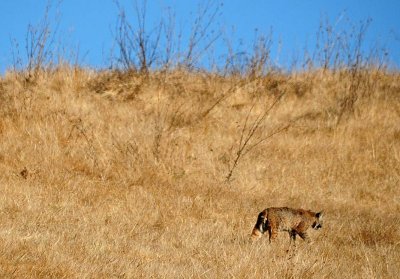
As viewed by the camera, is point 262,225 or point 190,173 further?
point 190,173

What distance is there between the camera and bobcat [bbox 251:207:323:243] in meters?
5.95

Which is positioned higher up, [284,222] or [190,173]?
[190,173]

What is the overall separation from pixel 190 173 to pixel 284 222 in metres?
2.80

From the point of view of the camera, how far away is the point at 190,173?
8.61 meters

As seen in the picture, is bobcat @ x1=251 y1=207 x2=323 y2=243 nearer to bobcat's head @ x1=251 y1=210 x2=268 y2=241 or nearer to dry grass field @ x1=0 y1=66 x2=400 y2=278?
bobcat's head @ x1=251 y1=210 x2=268 y2=241

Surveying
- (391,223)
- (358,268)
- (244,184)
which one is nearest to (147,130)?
(244,184)

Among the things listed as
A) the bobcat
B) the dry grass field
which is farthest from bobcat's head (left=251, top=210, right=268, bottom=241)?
the dry grass field

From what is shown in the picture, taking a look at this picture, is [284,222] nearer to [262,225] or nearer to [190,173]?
[262,225]

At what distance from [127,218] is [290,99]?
750 cm

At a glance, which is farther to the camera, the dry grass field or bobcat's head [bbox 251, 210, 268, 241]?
bobcat's head [bbox 251, 210, 268, 241]

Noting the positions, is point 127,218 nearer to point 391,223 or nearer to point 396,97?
point 391,223

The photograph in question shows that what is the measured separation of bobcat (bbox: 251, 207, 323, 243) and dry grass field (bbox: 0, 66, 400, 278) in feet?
0.47

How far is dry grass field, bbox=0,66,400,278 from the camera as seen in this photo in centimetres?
480

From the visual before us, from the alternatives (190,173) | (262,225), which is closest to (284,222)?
(262,225)
